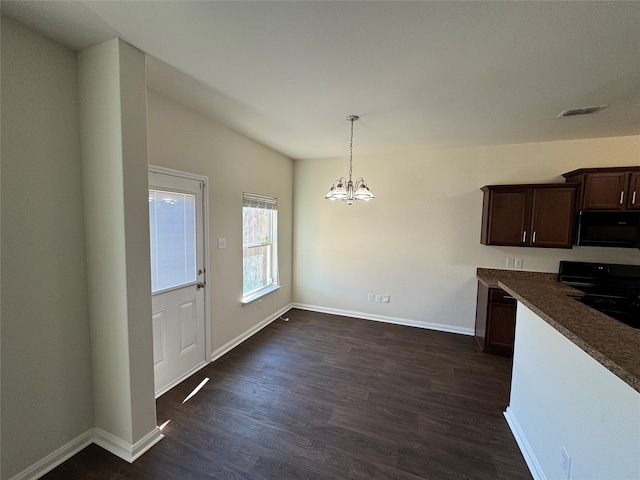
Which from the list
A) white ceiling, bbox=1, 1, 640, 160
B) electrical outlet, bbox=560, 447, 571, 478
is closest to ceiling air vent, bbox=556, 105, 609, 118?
white ceiling, bbox=1, 1, 640, 160

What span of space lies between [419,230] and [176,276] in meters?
3.34

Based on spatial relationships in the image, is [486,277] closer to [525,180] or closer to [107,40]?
[525,180]

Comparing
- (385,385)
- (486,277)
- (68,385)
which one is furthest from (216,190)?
(486,277)

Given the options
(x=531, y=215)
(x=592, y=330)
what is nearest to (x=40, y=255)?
(x=592, y=330)

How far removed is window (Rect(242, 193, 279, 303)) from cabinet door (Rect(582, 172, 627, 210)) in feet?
13.2

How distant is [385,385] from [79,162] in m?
3.15

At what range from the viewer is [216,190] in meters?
2.87

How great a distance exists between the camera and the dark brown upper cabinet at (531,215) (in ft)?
10.1

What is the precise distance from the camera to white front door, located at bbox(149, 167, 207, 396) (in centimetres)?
227

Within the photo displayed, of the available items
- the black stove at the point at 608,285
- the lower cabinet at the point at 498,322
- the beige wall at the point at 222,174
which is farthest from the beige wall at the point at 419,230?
the beige wall at the point at 222,174

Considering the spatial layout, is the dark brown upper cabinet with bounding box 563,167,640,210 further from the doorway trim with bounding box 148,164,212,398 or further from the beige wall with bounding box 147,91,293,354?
the doorway trim with bounding box 148,164,212,398

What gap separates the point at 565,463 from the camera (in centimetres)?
136

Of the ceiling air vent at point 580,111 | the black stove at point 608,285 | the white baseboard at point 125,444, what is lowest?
the white baseboard at point 125,444

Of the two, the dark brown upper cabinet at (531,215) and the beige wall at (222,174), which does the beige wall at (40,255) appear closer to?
the beige wall at (222,174)
